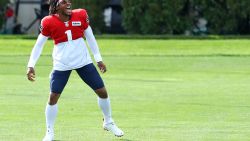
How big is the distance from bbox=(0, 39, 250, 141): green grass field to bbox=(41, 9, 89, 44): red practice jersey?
54.7 inches

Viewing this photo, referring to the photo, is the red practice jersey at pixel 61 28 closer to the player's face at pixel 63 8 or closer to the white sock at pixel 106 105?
the player's face at pixel 63 8

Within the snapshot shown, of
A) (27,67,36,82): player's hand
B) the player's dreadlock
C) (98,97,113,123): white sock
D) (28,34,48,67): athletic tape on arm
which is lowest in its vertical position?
(98,97,113,123): white sock

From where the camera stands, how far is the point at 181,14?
40.2 meters

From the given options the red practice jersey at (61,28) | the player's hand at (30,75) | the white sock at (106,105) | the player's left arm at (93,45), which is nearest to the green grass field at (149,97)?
the white sock at (106,105)

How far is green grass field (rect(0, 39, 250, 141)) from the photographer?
13.2m

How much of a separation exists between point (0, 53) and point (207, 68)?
9.78 meters

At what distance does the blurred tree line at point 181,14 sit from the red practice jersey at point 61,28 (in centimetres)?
2689

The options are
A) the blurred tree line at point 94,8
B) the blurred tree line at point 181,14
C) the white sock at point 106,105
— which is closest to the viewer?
the white sock at point 106,105

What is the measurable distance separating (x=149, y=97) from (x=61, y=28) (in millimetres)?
6555

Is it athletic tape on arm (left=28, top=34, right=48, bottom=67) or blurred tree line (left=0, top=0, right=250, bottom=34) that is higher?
athletic tape on arm (left=28, top=34, right=48, bottom=67)

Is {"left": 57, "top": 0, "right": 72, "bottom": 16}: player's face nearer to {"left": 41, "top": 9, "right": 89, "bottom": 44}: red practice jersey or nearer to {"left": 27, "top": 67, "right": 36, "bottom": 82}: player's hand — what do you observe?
{"left": 41, "top": 9, "right": 89, "bottom": 44}: red practice jersey

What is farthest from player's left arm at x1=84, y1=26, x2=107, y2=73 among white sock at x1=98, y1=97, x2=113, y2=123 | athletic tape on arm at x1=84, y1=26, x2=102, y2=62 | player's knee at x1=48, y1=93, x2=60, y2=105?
player's knee at x1=48, y1=93, x2=60, y2=105

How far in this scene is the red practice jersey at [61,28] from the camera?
491 inches

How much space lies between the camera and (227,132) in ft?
42.9
